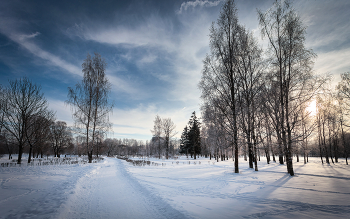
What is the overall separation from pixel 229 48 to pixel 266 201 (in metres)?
10.1

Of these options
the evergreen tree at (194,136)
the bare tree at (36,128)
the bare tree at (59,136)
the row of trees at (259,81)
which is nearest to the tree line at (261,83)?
the row of trees at (259,81)

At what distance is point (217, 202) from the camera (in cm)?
455

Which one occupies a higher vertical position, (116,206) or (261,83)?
(261,83)

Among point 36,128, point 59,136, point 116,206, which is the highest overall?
point 36,128

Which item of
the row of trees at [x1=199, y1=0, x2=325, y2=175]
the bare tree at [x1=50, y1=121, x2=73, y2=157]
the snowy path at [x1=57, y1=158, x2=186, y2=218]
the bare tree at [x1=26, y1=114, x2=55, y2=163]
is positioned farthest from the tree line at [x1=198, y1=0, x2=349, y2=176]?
the bare tree at [x1=50, y1=121, x2=73, y2=157]

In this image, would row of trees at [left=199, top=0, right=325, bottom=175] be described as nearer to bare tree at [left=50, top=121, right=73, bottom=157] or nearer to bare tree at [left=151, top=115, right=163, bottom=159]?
bare tree at [left=151, top=115, right=163, bottom=159]

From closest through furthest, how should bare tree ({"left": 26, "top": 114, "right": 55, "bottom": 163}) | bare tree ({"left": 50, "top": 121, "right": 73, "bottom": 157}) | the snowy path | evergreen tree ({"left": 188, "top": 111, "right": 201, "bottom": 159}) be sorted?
the snowy path < bare tree ({"left": 26, "top": 114, "right": 55, "bottom": 163}) < bare tree ({"left": 50, "top": 121, "right": 73, "bottom": 157}) < evergreen tree ({"left": 188, "top": 111, "right": 201, "bottom": 159})

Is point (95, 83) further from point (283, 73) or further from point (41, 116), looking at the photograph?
point (283, 73)

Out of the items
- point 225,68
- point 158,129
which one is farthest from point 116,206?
point 158,129

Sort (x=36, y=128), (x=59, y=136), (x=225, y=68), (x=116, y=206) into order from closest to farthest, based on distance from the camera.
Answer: (x=116, y=206) < (x=225, y=68) < (x=36, y=128) < (x=59, y=136)

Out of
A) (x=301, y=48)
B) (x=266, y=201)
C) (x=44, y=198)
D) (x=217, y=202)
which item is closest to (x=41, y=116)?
(x=44, y=198)

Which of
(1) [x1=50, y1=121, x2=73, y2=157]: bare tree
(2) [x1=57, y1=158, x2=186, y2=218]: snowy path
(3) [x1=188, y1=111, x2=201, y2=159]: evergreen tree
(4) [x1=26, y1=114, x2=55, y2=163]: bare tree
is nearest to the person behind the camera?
(2) [x1=57, y1=158, x2=186, y2=218]: snowy path

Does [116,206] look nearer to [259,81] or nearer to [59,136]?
[259,81]

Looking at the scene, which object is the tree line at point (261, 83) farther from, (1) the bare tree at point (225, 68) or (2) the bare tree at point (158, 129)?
(2) the bare tree at point (158, 129)
